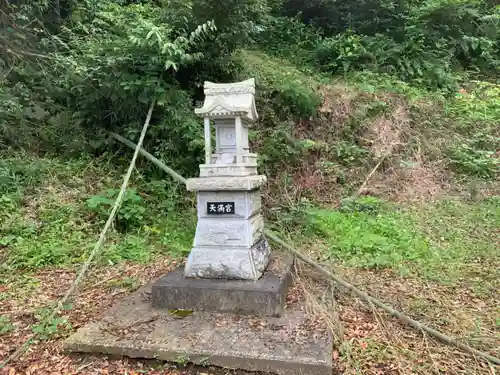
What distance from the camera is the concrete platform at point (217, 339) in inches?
125

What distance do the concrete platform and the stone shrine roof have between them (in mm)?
2071

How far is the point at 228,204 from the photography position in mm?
4285

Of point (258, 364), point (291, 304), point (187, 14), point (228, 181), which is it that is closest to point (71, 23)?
point (187, 14)

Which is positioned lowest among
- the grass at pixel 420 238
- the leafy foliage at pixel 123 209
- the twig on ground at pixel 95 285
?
the twig on ground at pixel 95 285

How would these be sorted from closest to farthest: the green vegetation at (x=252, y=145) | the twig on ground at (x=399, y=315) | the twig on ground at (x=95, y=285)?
the twig on ground at (x=399, y=315) < the twig on ground at (x=95, y=285) < the green vegetation at (x=252, y=145)

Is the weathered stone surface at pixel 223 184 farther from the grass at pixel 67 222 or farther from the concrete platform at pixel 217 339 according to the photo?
the grass at pixel 67 222

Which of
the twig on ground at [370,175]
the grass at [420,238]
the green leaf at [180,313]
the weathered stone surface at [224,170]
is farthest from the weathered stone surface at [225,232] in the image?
the twig on ground at [370,175]

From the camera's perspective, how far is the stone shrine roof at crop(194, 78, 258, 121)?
424 cm

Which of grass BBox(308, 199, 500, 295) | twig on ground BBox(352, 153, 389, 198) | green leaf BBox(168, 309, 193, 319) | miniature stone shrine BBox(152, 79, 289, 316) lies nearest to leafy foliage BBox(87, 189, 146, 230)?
miniature stone shrine BBox(152, 79, 289, 316)

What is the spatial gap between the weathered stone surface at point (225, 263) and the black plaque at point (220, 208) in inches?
14.4

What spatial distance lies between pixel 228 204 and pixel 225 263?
626 mm

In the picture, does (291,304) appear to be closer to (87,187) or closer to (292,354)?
(292,354)

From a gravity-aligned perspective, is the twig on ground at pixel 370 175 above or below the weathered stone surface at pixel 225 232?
above

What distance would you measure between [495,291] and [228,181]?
332cm
